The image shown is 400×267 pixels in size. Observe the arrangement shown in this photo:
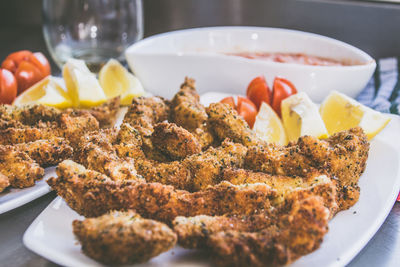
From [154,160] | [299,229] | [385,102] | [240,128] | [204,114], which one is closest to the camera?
[299,229]

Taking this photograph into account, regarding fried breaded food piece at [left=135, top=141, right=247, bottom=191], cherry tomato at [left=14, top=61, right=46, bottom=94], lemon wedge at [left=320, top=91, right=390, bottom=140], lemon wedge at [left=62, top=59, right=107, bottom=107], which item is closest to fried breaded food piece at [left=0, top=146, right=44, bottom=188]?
fried breaded food piece at [left=135, top=141, right=247, bottom=191]

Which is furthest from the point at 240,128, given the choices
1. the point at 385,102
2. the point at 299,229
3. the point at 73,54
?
the point at 73,54

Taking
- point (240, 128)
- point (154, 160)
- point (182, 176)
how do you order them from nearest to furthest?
point (182, 176) → point (154, 160) → point (240, 128)

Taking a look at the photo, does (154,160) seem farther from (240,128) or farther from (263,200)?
(263,200)

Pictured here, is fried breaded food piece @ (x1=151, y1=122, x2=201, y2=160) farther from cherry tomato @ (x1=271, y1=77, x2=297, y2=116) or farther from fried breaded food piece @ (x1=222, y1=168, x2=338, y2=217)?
cherry tomato @ (x1=271, y1=77, x2=297, y2=116)

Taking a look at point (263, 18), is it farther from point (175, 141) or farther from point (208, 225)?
point (208, 225)
